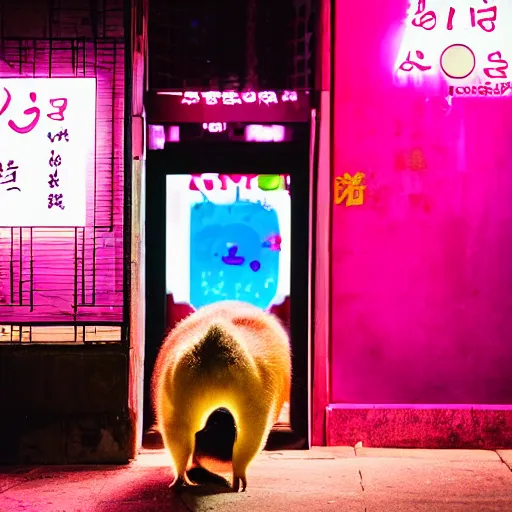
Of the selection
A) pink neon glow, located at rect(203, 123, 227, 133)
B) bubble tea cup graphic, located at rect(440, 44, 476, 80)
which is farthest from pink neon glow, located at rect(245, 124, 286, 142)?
bubble tea cup graphic, located at rect(440, 44, 476, 80)

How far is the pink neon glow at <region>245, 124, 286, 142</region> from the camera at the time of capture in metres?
6.97

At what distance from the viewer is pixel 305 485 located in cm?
580

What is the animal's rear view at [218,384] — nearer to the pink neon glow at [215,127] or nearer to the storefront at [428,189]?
the storefront at [428,189]

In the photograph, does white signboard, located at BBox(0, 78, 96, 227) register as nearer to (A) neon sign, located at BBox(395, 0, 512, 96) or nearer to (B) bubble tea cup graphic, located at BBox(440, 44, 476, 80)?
(A) neon sign, located at BBox(395, 0, 512, 96)

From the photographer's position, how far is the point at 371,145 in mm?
6973

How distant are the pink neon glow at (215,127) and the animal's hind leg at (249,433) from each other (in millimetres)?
2935

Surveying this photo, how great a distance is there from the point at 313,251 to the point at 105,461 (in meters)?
2.79

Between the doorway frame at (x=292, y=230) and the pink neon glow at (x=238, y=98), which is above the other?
the pink neon glow at (x=238, y=98)

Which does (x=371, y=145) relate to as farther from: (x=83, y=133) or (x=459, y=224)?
(x=83, y=133)

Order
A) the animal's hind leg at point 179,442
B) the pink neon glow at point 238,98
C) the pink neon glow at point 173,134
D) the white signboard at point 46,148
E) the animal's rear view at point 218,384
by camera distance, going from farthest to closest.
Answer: the pink neon glow at point 173,134 < the pink neon glow at point 238,98 < the white signboard at point 46,148 < the animal's hind leg at point 179,442 < the animal's rear view at point 218,384

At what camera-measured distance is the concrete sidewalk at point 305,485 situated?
5320mm

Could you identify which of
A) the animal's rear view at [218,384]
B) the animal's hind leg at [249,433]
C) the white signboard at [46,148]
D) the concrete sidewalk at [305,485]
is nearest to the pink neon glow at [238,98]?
the white signboard at [46,148]

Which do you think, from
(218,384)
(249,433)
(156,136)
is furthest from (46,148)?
(249,433)

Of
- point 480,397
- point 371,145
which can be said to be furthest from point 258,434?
point 371,145
